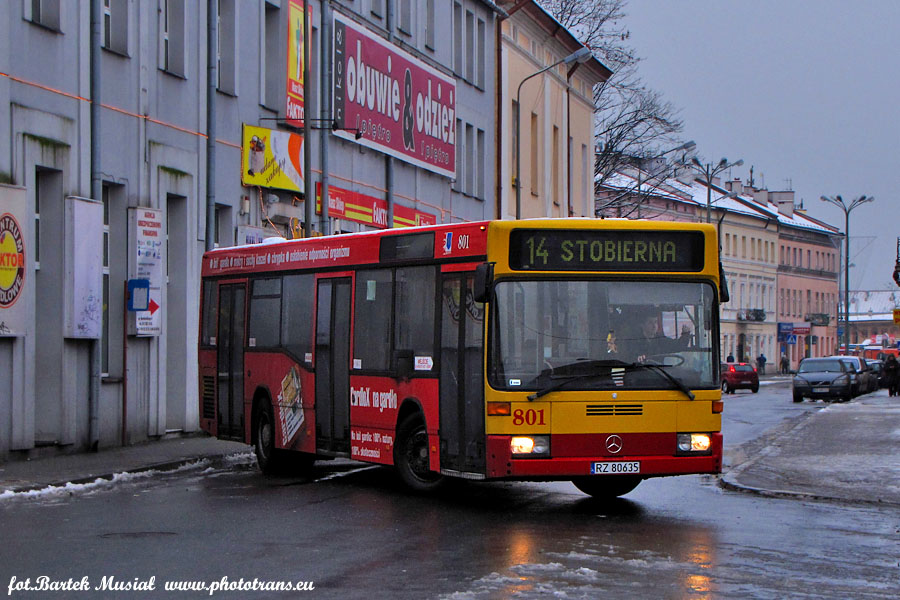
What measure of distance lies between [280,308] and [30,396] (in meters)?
4.13

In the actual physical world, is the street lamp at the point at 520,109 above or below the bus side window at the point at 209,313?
above

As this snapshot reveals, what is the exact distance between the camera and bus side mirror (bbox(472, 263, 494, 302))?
42.9ft

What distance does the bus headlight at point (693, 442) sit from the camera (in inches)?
529

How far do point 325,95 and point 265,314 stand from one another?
1293 centimetres

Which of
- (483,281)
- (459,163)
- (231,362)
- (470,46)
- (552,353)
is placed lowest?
(231,362)

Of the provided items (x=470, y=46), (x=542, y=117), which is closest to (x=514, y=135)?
(x=542, y=117)

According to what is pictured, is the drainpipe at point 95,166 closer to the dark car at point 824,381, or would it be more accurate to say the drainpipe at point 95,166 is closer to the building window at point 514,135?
the building window at point 514,135

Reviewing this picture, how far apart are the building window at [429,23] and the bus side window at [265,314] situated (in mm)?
21480

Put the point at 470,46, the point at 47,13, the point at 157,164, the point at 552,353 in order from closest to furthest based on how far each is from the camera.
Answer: the point at 552,353 < the point at 47,13 < the point at 157,164 < the point at 470,46

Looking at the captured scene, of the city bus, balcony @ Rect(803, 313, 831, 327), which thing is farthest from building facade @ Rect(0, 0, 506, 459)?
balcony @ Rect(803, 313, 831, 327)

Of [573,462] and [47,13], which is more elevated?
[47,13]

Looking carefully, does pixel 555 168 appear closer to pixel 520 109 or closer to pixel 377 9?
pixel 520 109

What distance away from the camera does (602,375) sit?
13266 mm

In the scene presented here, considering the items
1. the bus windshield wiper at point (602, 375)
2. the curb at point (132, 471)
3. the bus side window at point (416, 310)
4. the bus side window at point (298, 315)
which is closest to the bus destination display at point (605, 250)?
the bus windshield wiper at point (602, 375)
